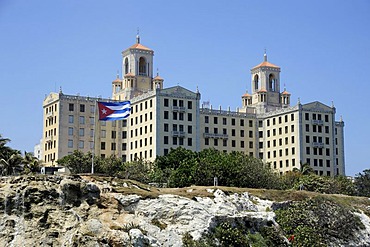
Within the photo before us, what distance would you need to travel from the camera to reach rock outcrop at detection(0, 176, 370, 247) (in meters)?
55.5

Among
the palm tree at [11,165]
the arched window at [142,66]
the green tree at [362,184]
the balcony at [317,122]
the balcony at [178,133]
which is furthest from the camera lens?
the arched window at [142,66]

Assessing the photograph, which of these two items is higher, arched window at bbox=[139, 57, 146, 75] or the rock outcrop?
arched window at bbox=[139, 57, 146, 75]

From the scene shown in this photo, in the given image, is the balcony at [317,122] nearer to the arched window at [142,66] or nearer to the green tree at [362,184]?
the green tree at [362,184]

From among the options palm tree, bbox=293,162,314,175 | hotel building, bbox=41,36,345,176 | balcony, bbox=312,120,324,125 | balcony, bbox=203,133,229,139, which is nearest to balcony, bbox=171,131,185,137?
hotel building, bbox=41,36,345,176

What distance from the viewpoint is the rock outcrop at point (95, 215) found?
55500mm

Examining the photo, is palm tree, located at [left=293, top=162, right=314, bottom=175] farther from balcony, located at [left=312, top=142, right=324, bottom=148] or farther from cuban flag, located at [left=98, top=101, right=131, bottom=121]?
cuban flag, located at [left=98, top=101, right=131, bottom=121]

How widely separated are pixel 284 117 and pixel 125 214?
100883 millimetres

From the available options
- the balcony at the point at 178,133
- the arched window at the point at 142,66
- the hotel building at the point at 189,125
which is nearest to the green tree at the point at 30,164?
the hotel building at the point at 189,125

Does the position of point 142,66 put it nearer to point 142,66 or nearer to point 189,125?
point 142,66

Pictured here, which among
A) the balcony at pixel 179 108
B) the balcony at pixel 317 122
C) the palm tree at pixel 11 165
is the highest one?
the balcony at pixel 179 108

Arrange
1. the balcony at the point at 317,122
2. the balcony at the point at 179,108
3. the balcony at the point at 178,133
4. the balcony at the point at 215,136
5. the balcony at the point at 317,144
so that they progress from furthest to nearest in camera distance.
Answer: the balcony at the point at 317,122, the balcony at the point at 215,136, the balcony at the point at 317,144, the balcony at the point at 179,108, the balcony at the point at 178,133

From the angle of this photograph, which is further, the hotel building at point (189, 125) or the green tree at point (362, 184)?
the hotel building at point (189, 125)

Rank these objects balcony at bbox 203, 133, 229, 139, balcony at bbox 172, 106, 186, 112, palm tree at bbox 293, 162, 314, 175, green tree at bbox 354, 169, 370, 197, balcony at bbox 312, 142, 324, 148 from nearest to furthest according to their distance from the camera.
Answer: green tree at bbox 354, 169, 370, 197, balcony at bbox 172, 106, 186, 112, palm tree at bbox 293, 162, 314, 175, balcony at bbox 312, 142, 324, 148, balcony at bbox 203, 133, 229, 139

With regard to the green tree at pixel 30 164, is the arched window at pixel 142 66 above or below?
above
